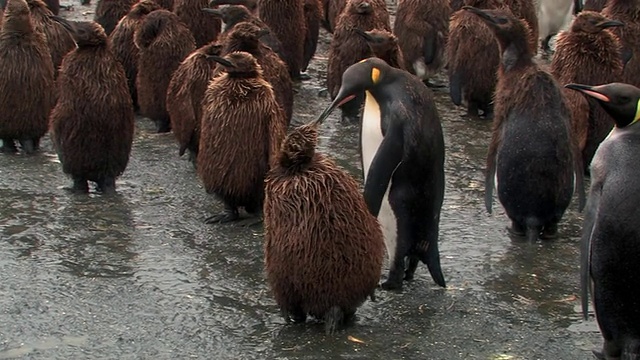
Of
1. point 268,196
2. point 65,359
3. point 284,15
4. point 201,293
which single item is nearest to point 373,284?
point 268,196

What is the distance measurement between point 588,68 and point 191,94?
2.63 metres

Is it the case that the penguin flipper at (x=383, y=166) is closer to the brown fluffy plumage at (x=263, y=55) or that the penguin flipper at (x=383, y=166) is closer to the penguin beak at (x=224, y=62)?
the penguin beak at (x=224, y=62)

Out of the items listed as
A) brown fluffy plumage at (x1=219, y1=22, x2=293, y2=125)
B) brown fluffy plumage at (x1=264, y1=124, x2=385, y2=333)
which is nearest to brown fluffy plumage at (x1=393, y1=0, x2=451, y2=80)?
brown fluffy plumage at (x1=219, y1=22, x2=293, y2=125)

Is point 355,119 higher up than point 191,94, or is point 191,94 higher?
point 191,94

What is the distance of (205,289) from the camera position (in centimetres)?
556

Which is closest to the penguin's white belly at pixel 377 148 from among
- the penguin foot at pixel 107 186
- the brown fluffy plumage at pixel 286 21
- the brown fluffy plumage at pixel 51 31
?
the penguin foot at pixel 107 186

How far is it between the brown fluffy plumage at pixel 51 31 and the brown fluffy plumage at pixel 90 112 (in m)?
1.75

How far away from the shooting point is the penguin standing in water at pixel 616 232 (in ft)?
15.0

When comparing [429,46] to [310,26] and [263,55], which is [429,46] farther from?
[263,55]

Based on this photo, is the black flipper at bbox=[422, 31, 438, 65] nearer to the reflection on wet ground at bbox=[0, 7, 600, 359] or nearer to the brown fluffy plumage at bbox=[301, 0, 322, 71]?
the brown fluffy plumage at bbox=[301, 0, 322, 71]

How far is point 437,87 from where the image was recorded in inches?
402

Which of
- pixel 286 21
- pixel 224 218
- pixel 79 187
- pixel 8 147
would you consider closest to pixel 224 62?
pixel 224 218

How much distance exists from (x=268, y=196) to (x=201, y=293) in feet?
2.50

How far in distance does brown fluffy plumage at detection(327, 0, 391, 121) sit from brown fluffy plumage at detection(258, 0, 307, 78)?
69 cm
